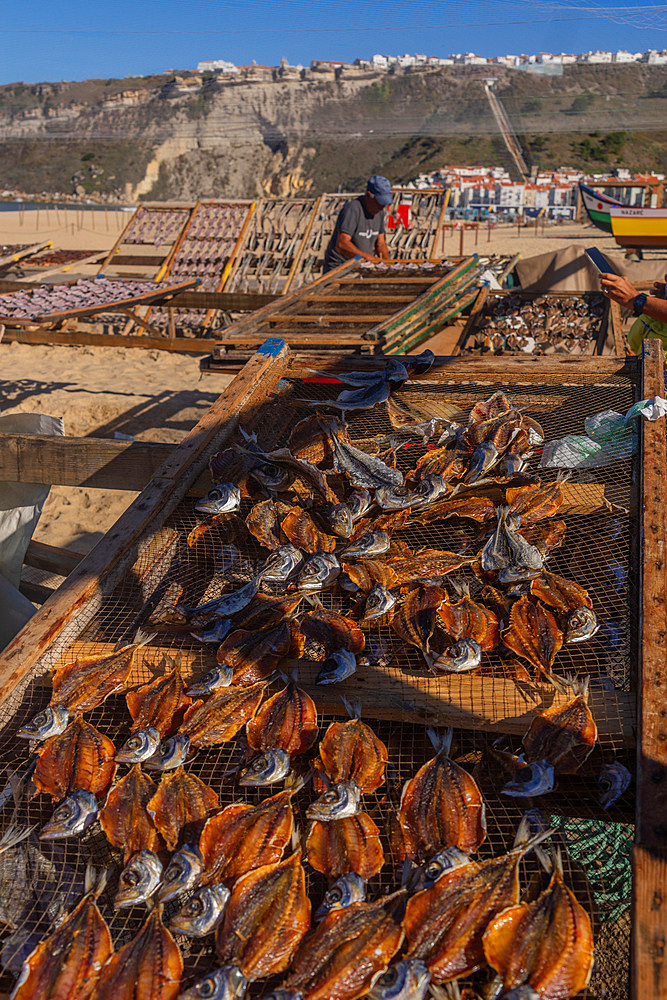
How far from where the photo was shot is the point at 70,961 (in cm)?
141

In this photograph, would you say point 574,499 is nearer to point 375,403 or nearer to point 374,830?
point 375,403

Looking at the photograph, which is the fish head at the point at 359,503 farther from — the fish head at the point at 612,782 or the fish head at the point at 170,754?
the fish head at the point at 612,782

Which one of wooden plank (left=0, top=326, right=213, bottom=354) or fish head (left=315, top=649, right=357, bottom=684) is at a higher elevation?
wooden plank (left=0, top=326, right=213, bottom=354)

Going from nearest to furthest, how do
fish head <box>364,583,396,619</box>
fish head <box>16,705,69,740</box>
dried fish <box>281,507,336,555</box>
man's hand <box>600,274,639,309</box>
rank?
fish head <box>16,705,69,740</box>, fish head <box>364,583,396,619</box>, dried fish <box>281,507,336,555</box>, man's hand <box>600,274,639,309</box>

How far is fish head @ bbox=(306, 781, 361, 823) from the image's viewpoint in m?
1.65

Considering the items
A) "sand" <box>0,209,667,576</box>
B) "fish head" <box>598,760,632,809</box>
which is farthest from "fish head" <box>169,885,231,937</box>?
"sand" <box>0,209,667,576</box>

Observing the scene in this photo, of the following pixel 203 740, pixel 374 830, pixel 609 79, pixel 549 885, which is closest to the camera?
pixel 549 885

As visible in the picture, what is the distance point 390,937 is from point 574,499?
1852 mm

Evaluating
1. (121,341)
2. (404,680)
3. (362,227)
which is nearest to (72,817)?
(404,680)

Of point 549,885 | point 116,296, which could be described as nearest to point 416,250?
point 116,296

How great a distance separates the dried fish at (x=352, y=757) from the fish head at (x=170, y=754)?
380mm

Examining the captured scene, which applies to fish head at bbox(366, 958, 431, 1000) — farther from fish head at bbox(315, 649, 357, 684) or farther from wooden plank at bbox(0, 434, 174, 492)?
wooden plank at bbox(0, 434, 174, 492)

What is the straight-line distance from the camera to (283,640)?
2.12 metres

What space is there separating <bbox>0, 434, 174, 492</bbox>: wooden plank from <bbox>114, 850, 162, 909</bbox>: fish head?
2.12 metres
